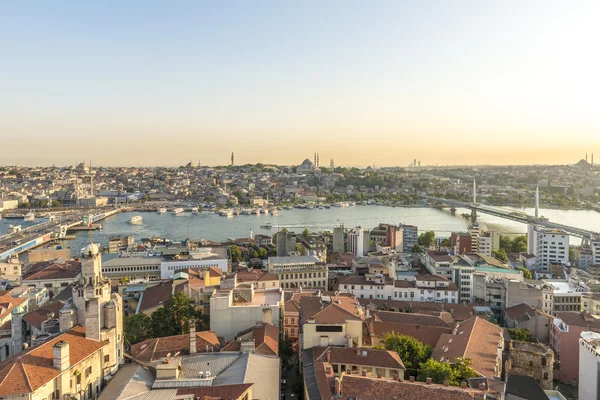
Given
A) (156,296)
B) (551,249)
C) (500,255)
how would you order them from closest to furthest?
(156,296)
(551,249)
(500,255)

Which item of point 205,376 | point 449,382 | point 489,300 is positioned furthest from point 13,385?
point 489,300

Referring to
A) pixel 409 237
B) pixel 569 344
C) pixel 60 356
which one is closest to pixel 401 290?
pixel 569 344

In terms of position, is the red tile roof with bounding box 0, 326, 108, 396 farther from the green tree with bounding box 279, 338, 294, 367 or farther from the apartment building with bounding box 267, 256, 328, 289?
the apartment building with bounding box 267, 256, 328, 289

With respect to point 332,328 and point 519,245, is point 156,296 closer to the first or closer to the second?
point 332,328

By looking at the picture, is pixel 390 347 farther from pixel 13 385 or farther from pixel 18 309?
pixel 18 309

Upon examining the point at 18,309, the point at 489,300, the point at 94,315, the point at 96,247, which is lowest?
the point at 489,300

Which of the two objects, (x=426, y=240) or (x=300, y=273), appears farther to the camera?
(x=426, y=240)
